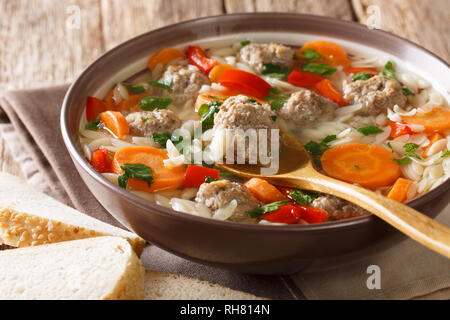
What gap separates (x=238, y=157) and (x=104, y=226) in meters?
1.16

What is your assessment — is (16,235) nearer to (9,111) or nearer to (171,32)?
(9,111)

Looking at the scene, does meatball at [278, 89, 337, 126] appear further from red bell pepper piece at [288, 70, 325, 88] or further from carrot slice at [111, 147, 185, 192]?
carrot slice at [111, 147, 185, 192]

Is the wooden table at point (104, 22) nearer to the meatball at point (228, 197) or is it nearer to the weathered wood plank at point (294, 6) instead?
the weathered wood plank at point (294, 6)

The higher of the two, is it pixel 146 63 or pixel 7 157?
pixel 146 63

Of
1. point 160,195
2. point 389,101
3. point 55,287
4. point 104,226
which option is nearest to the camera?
point 55,287

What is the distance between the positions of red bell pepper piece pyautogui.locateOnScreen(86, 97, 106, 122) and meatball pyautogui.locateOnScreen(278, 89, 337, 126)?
1474 millimetres

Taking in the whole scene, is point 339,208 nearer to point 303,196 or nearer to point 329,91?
point 303,196

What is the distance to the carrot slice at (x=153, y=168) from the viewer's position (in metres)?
4.09

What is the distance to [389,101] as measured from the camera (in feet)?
15.6

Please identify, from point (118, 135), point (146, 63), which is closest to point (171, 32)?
point (146, 63)

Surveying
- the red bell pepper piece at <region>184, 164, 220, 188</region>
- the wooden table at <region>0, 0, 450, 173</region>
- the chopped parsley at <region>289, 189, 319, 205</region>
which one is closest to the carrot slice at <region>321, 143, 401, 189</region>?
the chopped parsley at <region>289, 189, 319, 205</region>

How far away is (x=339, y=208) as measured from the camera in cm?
385

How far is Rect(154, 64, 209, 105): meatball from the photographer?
4977mm

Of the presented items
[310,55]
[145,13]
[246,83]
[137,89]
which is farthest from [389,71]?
[145,13]
